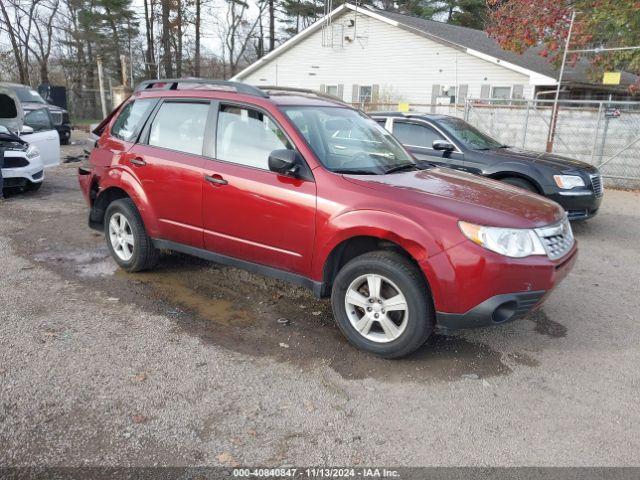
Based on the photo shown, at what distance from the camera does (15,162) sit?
8688mm

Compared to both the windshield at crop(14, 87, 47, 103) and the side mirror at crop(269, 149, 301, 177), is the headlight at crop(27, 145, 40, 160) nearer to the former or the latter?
the side mirror at crop(269, 149, 301, 177)

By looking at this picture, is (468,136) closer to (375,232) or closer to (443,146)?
(443,146)

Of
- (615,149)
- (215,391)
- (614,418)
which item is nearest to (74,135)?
(615,149)

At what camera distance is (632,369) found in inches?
145

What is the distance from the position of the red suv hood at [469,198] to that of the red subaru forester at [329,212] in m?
0.02

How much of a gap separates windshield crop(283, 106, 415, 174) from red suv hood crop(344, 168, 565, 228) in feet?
0.72

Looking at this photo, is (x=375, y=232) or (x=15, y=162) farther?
(x=15, y=162)

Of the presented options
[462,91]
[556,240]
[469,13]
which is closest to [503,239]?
[556,240]

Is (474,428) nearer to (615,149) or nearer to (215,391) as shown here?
(215,391)

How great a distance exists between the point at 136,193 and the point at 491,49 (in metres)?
20.9

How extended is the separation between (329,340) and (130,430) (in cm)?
163

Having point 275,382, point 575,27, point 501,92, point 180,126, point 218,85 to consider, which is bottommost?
point 275,382

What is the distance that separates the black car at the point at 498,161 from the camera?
7273mm

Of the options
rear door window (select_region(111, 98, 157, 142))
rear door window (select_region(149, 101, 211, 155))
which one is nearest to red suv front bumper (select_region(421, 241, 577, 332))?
rear door window (select_region(149, 101, 211, 155))
